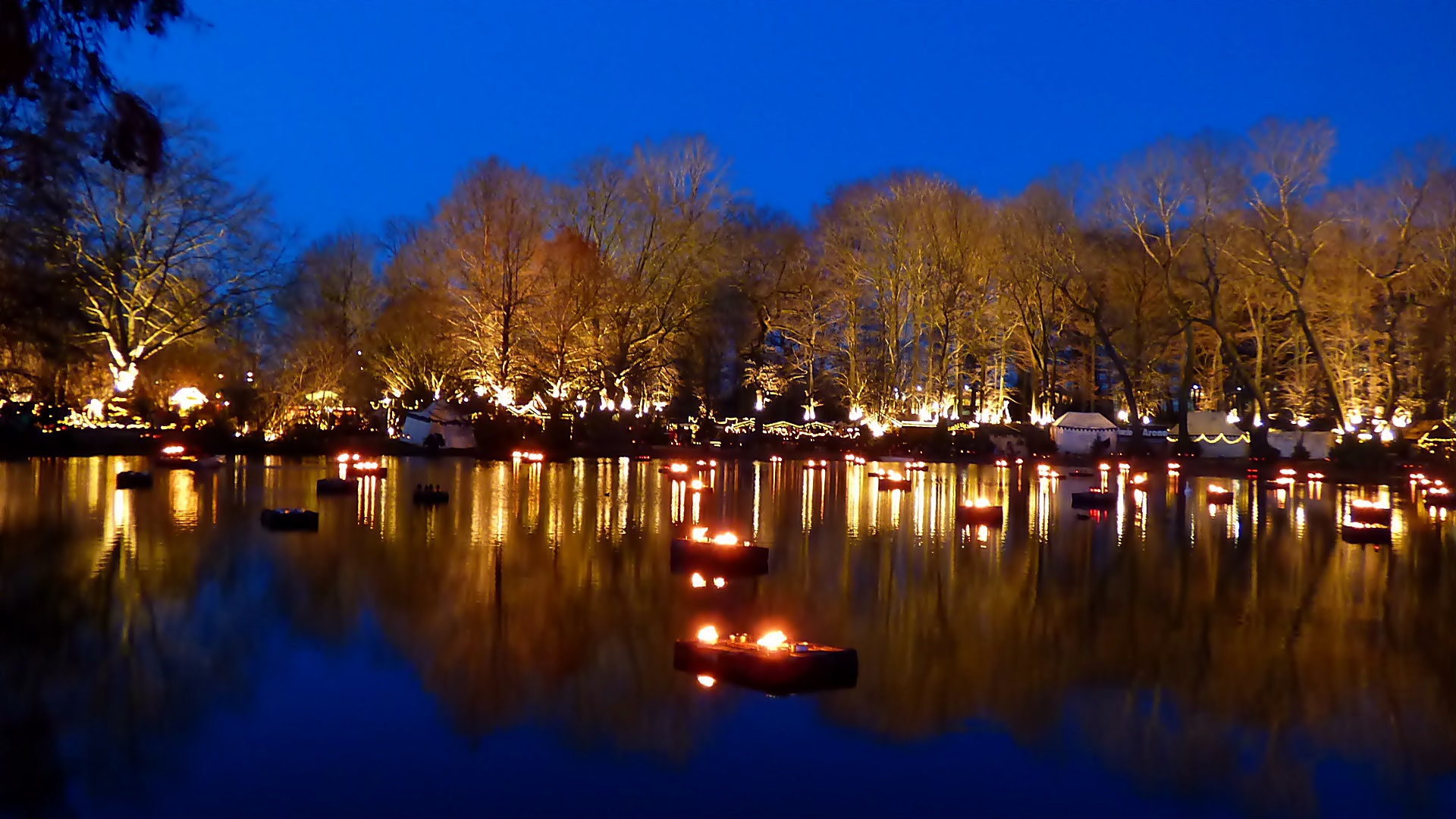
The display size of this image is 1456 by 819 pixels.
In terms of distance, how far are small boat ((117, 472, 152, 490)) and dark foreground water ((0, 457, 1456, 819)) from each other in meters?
7.09

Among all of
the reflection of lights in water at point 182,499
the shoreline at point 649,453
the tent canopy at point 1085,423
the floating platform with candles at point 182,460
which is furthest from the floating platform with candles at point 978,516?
the tent canopy at point 1085,423

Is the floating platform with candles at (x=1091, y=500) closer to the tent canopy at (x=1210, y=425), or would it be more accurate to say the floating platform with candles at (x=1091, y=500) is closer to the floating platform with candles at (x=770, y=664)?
the floating platform with candles at (x=770, y=664)

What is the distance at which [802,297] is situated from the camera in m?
64.8

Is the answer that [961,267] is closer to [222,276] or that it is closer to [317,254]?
[222,276]

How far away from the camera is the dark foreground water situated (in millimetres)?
6727

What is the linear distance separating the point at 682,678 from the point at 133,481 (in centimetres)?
2091

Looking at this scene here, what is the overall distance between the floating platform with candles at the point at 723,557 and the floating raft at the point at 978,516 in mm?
7882

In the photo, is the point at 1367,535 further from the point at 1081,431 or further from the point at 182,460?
the point at 1081,431

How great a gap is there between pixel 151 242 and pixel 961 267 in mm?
34870

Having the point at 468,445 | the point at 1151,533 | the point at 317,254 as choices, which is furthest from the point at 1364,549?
the point at 317,254

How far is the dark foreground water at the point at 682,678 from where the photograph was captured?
6.73 metres

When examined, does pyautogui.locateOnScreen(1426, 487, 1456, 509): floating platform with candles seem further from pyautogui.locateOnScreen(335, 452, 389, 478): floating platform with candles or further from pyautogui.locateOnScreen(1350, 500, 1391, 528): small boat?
pyautogui.locateOnScreen(335, 452, 389, 478): floating platform with candles

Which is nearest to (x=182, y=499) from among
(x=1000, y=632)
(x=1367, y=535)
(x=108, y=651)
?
(x=108, y=651)

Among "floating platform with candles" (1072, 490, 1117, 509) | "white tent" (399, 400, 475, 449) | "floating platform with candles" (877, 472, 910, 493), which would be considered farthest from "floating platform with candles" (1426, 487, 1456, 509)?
"white tent" (399, 400, 475, 449)
